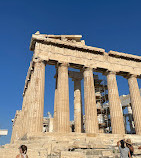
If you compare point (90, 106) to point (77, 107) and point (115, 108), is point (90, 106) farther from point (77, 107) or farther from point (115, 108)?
point (77, 107)

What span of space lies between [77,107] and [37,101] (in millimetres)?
7866

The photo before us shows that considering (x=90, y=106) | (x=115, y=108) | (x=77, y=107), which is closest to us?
(x=90, y=106)

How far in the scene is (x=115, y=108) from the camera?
20719 millimetres

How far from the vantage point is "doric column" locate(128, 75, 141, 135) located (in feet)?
69.6

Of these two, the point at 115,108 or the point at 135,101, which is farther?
the point at 135,101

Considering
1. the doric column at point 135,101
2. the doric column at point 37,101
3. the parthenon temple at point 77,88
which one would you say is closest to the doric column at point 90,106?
the parthenon temple at point 77,88

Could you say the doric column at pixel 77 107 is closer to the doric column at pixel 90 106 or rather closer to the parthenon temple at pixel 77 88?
the parthenon temple at pixel 77 88

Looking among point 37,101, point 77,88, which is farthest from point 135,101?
point 37,101

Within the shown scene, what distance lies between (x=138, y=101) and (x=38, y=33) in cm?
1606

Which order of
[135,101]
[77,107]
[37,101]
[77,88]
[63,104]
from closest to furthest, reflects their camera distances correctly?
[37,101], [63,104], [135,101], [77,107], [77,88]

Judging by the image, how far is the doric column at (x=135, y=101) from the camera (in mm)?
21203

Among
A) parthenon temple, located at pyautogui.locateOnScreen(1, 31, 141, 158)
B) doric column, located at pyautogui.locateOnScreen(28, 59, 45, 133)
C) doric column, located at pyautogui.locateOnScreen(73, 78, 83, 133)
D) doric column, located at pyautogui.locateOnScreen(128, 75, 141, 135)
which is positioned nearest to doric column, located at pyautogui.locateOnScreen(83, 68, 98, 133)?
parthenon temple, located at pyautogui.locateOnScreen(1, 31, 141, 158)

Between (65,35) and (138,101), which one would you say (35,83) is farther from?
(138,101)

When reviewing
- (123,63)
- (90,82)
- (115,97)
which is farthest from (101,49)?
(115,97)
